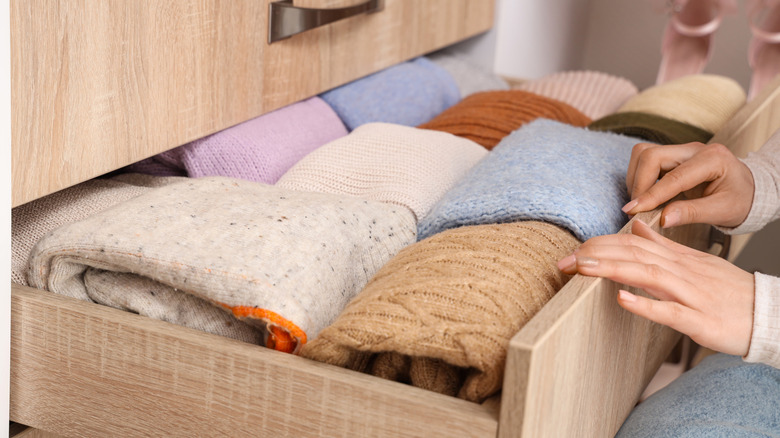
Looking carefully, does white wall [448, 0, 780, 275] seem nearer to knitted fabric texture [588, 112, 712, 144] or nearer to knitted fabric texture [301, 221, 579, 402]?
knitted fabric texture [588, 112, 712, 144]

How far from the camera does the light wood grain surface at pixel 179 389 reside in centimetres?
43

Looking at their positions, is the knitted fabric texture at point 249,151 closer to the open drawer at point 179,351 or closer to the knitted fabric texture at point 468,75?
the open drawer at point 179,351

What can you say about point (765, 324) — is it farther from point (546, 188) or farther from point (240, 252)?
point (240, 252)

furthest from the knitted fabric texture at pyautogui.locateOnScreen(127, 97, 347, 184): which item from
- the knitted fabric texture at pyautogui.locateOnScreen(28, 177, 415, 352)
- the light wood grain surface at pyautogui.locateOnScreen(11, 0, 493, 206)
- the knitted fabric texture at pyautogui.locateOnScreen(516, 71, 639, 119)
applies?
the knitted fabric texture at pyautogui.locateOnScreen(516, 71, 639, 119)

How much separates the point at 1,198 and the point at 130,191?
0.17 metres

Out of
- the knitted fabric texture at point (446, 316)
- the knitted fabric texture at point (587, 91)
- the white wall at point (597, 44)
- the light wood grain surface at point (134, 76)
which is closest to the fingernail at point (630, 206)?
the knitted fabric texture at point (446, 316)

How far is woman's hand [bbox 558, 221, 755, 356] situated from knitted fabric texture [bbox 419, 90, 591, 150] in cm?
41

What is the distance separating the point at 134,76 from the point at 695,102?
2.29ft

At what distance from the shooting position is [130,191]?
0.66 m

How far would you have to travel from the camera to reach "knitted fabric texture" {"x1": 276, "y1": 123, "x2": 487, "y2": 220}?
0.69 m

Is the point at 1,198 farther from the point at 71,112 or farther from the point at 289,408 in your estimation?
the point at 289,408

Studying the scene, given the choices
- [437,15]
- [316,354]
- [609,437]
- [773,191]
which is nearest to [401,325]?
[316,354]

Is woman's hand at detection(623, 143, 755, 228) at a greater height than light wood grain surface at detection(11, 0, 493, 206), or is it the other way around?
light wood grain surface at detection(11, 0, 493, 206)

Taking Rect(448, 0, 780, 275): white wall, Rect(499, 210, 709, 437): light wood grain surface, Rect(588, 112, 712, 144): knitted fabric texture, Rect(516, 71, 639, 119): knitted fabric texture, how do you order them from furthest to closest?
Rect(448, 0, 780, 275): white wall < Rect(516, 71, 639, 119): knitted fabric texture < Rect(588, 112, 712, 144): knitted fabric texture < Rect(499, 210, 709, 437): light wood grain surface
